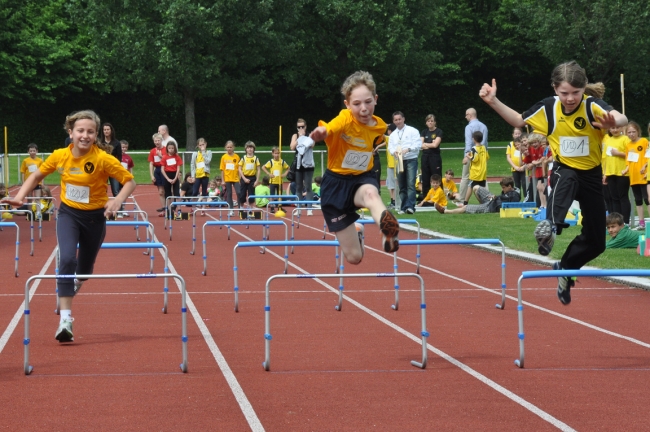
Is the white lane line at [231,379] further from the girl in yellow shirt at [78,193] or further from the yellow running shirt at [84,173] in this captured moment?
the yellow running shirt at [84,173]

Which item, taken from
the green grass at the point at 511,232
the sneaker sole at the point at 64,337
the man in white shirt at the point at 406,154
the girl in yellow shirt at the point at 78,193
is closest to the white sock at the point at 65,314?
the girl in yellow shirt at the point at 78,193

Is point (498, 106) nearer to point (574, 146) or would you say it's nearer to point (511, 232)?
point (574, 146)

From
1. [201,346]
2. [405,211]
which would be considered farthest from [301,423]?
[405,211]

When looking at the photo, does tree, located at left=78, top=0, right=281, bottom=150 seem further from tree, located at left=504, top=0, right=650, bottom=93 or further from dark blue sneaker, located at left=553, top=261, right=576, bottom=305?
dark blue sneaker, located at left=553, top=261, right=576, bottom=305

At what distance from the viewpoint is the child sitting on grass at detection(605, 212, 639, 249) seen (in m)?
13.4

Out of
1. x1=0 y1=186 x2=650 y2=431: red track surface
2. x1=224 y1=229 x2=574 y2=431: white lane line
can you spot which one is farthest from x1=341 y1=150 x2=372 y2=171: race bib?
x1=224 y1=229 x2=574 y2=431: white lane line

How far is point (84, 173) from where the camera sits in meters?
7.93

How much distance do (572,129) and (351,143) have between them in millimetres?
1607

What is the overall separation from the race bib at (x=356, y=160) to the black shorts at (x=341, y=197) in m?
0.09

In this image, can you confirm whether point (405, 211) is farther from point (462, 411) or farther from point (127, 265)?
point (462, 411)

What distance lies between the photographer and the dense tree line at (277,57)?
1652 inches

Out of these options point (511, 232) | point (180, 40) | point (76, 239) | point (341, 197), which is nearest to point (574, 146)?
point (341, 197)

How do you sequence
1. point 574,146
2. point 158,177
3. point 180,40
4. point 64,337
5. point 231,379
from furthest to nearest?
point 180,40 → point 158,177 → point 64,337 → point 574,146 → point 231,379

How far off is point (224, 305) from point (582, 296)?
3775 millimetres
